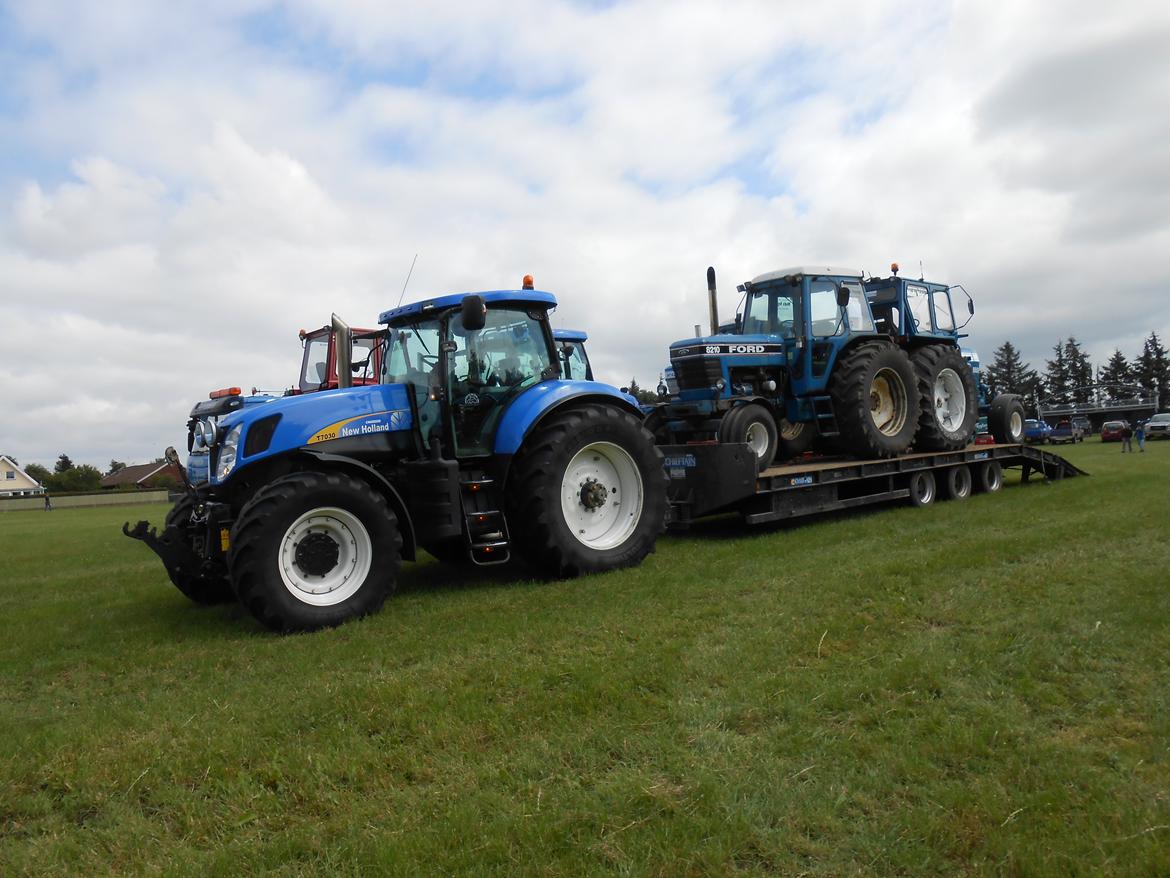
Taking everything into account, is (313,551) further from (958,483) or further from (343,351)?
(958,483)

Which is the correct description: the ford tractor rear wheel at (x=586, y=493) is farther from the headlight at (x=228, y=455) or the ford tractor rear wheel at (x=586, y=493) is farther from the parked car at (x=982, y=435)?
the parked car at (x=982, y=435)

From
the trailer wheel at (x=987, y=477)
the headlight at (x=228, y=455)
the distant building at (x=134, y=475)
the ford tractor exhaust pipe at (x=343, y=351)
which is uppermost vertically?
the distant building at (x=134, y=475)

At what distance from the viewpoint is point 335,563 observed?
645cm

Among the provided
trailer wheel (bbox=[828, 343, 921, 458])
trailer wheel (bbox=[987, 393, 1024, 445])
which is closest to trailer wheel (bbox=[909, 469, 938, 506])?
trailer wheel (bbox=[828, 343, 921, 458])

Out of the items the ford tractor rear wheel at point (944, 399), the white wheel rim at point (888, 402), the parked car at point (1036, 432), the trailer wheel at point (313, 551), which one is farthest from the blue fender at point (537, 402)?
the parked car at point (1036, 432)

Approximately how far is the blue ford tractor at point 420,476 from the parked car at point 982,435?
8.37 metres

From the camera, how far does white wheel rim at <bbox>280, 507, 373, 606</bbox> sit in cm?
622

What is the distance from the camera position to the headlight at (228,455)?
6500 mm

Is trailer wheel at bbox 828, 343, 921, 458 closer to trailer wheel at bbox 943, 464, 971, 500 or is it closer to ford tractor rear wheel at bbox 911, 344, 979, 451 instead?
ford tractor rear wheel at bbox 911, 344, 979, 451

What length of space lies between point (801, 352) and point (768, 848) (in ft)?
29.1

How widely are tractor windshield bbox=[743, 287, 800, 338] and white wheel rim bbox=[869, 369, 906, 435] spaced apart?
1.35 metres

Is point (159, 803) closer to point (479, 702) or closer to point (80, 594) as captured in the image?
point (479, 702)

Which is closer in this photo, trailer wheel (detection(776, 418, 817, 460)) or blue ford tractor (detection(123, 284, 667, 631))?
blue ford tractor (detection(123, 284, 667, 631))

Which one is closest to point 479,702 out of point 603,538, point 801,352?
point 603,538
